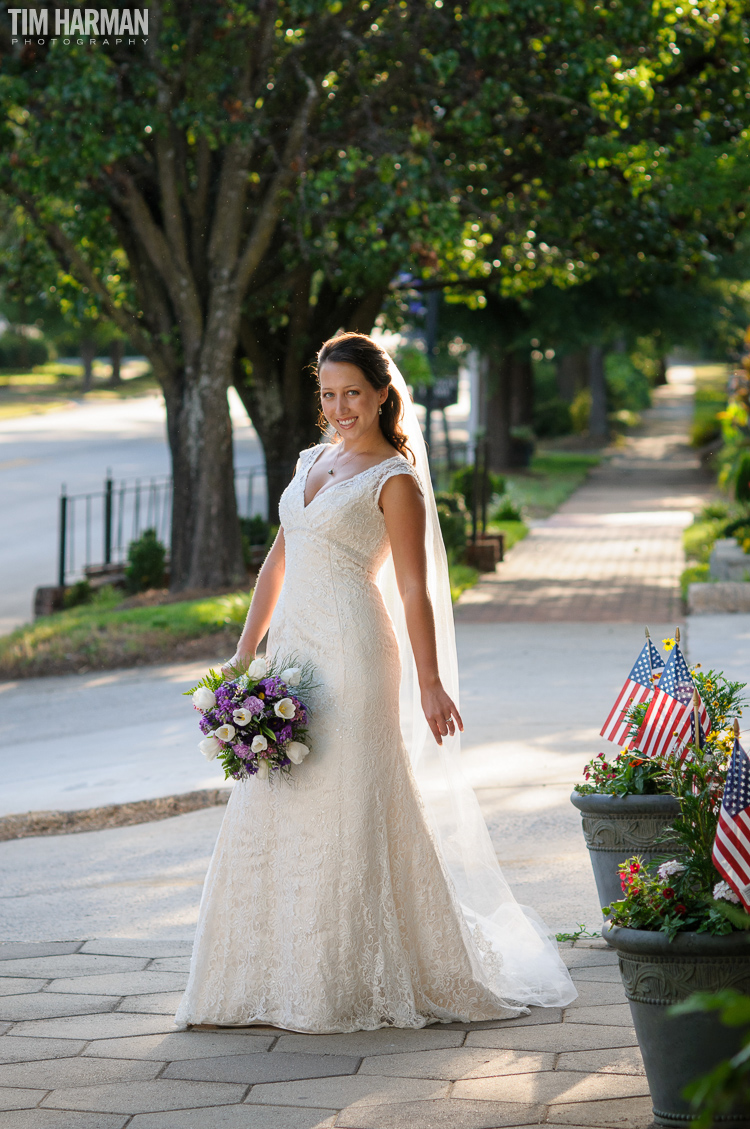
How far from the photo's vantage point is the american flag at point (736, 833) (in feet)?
9.53

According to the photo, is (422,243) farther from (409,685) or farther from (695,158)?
(409,685)

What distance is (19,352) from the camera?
225 feet

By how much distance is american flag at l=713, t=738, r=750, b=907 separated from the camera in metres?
2.91

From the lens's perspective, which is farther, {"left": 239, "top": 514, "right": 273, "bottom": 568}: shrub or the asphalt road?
the asphalt road

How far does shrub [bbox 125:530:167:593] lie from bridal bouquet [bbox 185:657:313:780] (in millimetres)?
9707

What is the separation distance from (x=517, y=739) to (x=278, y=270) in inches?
306

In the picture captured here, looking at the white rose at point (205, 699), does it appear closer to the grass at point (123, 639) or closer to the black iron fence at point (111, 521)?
the grass at point (123, 639)

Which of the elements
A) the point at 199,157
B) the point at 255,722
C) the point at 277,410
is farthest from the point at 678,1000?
the point at 277,410

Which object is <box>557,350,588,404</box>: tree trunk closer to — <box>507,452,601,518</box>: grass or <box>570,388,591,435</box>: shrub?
<box>570,388,591,435</box>: shrub

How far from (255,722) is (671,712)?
1302mm

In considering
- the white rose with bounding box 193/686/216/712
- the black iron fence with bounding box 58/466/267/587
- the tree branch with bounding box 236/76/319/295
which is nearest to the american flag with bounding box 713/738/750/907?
the white rose with bounding box 193/686/216/712

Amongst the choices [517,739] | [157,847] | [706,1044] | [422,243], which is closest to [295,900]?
[706,1044]

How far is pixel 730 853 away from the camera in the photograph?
9.58 ft

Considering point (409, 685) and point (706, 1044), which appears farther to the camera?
point (409, 685)
